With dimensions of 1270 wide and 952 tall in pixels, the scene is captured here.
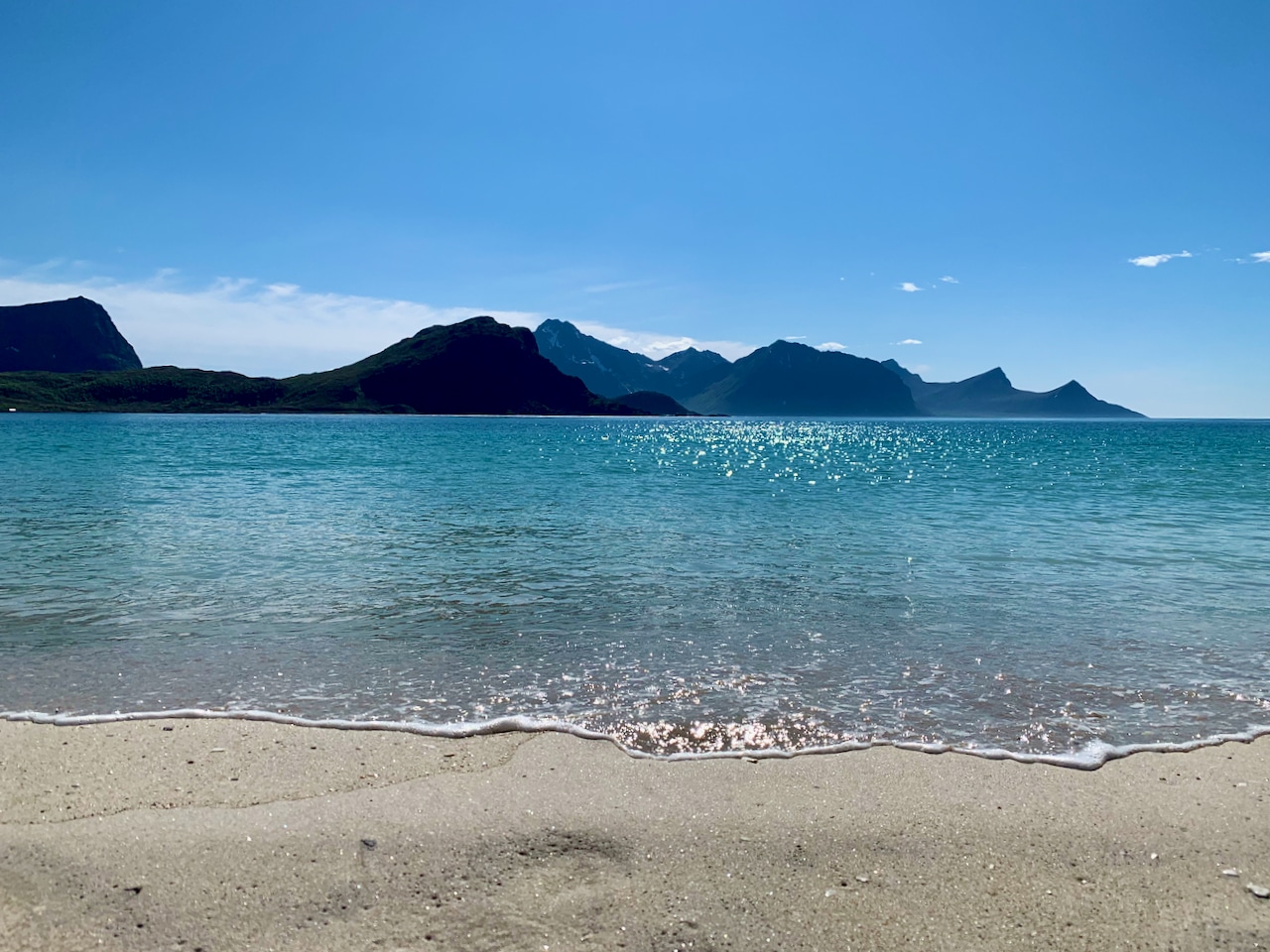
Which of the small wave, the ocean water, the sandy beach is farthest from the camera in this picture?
the ocean water

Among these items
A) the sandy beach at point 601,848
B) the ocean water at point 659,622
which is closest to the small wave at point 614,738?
the ocean water at point 659,622

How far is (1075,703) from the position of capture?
940cm

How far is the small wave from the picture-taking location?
7.76m

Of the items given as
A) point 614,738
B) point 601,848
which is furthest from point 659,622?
point 601,848

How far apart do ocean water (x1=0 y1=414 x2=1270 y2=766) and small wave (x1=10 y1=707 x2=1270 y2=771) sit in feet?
0.18

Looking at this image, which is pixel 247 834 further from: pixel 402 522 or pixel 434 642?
pixel 402 522

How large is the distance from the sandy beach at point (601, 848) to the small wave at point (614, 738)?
0.22 meters

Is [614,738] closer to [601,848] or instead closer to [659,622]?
[601,848]

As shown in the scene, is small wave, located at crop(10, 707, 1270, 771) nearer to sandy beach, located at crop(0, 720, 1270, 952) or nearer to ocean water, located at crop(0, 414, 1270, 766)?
ocean water, located at crop(0, 414, 1270, 766)

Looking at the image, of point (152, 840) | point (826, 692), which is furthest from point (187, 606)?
point (826, 692)

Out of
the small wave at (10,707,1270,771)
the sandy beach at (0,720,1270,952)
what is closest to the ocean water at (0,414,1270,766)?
the small wave at (10,707,1270,771)

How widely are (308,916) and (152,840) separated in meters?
1.79

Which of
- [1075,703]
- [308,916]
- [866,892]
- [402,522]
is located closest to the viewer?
[308,916]

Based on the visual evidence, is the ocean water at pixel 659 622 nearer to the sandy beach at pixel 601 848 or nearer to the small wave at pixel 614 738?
the small wave at pixel 614 738
